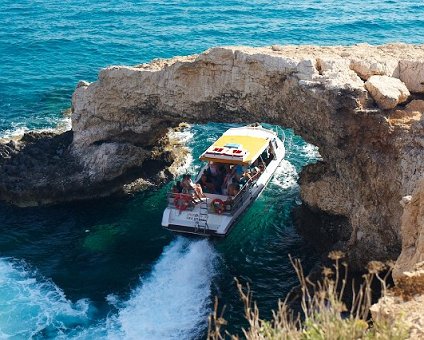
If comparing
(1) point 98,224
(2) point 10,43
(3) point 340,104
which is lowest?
(1) point 98,224

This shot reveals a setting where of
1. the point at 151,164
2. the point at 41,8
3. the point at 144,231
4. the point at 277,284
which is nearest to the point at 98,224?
the point at 144,231

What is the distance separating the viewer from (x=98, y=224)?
27.8 meters

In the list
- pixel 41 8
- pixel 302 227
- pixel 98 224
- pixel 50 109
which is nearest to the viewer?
pixel 302 227

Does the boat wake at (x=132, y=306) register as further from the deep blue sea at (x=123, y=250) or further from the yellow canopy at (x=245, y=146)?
the yellow canopy at (x=245, y=146)

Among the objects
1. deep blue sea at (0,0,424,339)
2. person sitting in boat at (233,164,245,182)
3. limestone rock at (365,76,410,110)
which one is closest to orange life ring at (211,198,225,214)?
deep blue sea at (0,0,424,339)

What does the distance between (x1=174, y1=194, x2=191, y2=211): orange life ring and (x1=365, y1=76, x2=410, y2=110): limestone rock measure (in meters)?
9.00

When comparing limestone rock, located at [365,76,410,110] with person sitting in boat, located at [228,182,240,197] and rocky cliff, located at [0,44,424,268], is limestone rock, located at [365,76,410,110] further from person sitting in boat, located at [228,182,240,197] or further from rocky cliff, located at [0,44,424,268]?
person sitting in boat, located at [228,182,240,197]

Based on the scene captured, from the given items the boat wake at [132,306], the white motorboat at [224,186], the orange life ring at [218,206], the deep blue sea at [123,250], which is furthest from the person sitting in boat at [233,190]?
the boat wake at [132,306]

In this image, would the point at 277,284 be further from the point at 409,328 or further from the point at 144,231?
the point at 409,328

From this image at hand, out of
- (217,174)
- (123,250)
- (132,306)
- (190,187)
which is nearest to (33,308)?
(132,306)

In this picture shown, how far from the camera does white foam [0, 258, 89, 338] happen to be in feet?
69.5

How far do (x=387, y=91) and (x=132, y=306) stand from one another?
11913 millimetres

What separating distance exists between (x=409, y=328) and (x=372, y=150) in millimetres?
12275

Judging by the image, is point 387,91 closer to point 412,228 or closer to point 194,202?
point 412,228
